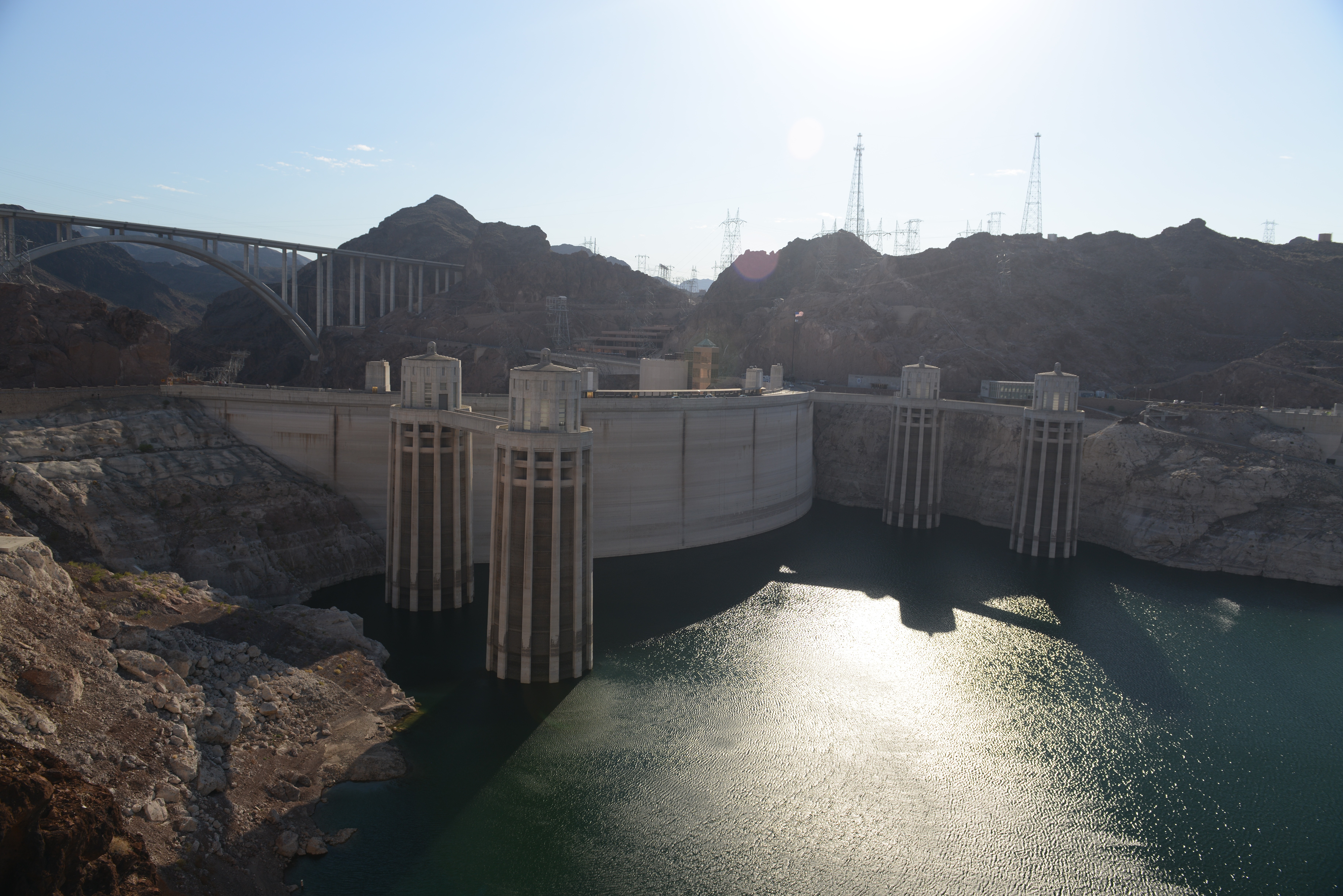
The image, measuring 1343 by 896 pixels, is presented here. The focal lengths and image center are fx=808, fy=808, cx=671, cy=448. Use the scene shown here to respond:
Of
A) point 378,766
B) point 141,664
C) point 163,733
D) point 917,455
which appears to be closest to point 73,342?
point 141,664

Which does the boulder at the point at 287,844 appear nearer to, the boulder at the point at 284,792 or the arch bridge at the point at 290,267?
the boulder at the point at 284,792

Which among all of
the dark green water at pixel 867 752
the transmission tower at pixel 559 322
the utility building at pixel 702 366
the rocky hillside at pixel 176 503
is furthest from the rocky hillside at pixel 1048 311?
the rocky hillside at pixel 176 503

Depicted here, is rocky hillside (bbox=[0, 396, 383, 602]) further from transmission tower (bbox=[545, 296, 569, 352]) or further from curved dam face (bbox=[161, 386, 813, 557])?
transmission tower (bbox=[545, 296, 569, 352])

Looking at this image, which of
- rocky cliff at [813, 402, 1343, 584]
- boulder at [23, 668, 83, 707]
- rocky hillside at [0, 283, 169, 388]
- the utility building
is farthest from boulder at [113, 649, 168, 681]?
rocky cliff at [813, 402, 1343, 584]

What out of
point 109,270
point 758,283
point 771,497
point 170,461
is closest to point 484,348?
point 758,283

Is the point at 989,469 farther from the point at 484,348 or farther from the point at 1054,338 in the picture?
the point at 484,348
